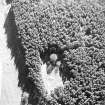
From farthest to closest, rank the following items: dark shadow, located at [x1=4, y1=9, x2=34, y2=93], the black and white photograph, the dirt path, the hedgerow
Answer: dark shadow, located at [x1=4, y1=9, x2=34, y2=93] < the dirt path < the black and white photograph < the hedgerow

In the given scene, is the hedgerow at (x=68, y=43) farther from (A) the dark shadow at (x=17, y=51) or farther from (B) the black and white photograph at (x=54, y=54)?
(A) the dark shadow at (x=17, y=51)

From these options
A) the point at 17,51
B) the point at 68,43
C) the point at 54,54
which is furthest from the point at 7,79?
the point at 68,43

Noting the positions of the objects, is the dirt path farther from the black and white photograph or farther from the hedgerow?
the hedgerow

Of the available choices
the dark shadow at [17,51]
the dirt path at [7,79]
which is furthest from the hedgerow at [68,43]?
the dirt path at [7,79]

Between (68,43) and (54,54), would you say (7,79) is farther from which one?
(68,43)

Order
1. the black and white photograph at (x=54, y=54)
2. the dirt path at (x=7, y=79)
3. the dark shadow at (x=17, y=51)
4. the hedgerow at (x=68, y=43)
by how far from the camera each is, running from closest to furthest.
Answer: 1. the hedgerow at (x=68, y=43)
2. the black and white photograph at (x=54, y=54)
3. the dirt path at (x=7, y=79)
4. the dark shadow at (x=17, y=51)

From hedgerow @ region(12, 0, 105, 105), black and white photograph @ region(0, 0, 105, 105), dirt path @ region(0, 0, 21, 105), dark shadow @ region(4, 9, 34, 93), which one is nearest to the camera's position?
hedgerow @ region(12, 0, 105, 105)

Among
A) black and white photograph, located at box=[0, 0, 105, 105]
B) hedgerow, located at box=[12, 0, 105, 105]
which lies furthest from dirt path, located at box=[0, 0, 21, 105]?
hedgerow, located at box=[12, 0, 105, 105]

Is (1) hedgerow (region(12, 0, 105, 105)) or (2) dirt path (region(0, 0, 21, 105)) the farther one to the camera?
(2) dirt path (region(0, 0, 21, 105))

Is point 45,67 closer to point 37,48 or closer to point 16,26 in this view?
point 37,48
